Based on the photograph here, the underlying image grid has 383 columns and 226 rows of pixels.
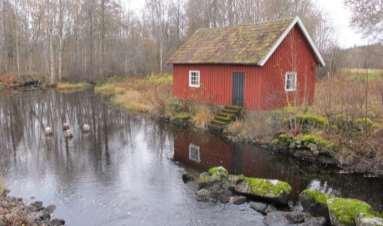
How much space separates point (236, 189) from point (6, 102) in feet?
84.1

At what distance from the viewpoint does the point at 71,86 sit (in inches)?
1596

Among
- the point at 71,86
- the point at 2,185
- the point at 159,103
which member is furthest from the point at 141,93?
the point at 2,185

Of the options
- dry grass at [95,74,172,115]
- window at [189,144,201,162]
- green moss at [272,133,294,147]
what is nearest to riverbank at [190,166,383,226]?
window at [189,144,201,162]

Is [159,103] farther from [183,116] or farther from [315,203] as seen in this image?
[315,203]

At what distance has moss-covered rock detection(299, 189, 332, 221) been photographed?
364 inches

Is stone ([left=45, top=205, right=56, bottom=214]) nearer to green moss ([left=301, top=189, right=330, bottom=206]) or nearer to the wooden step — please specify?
green moss ([left=301, top=189, right=330, bottom=206])

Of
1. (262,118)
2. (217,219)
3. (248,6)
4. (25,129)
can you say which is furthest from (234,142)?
(248,6)

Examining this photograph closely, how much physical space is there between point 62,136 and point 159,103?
716 cm

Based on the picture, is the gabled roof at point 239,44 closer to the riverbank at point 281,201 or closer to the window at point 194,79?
the window at point 194,79

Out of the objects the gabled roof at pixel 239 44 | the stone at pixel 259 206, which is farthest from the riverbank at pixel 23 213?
the gabled roof at pixel 239 44

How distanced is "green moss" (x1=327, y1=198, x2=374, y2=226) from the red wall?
905 centimetres

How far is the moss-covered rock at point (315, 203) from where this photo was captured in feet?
30.3

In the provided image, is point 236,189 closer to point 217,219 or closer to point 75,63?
point 217,219

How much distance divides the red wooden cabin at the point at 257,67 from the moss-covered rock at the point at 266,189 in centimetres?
764
